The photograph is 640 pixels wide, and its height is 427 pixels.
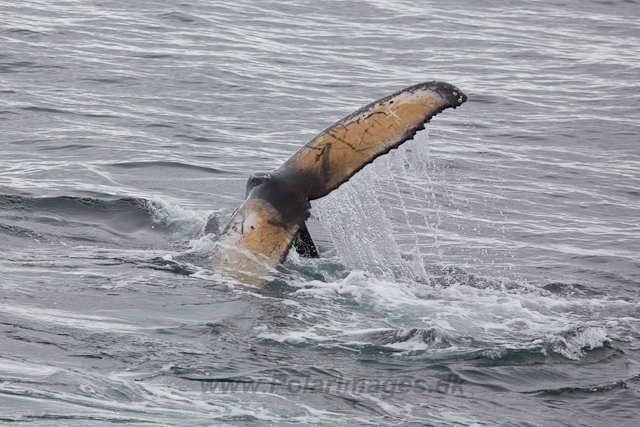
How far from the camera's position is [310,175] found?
625 centimetres

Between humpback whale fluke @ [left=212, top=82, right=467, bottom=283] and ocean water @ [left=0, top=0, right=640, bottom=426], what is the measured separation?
0.15m

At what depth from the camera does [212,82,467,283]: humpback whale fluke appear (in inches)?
236

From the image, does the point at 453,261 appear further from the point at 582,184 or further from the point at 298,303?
the point at 582,184

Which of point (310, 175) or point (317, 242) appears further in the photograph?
point (317, 242)

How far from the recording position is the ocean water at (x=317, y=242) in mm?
4836

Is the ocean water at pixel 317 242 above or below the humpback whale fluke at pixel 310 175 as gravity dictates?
below

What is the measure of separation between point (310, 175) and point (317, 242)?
2187 mm

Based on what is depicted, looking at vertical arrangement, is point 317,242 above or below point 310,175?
below

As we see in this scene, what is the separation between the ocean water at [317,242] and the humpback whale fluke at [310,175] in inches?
5.9

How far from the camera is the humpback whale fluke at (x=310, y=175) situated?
600 centimetres

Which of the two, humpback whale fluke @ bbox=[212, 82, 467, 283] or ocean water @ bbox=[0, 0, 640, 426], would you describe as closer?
ocean water @ bbox=[0, 0, 640, 426]

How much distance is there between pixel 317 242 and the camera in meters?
8.37

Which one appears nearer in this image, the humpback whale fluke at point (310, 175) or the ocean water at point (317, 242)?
the ocean water at point (317, 242)

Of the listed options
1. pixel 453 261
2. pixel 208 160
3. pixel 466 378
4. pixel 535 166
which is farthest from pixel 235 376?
pixel 535 166
